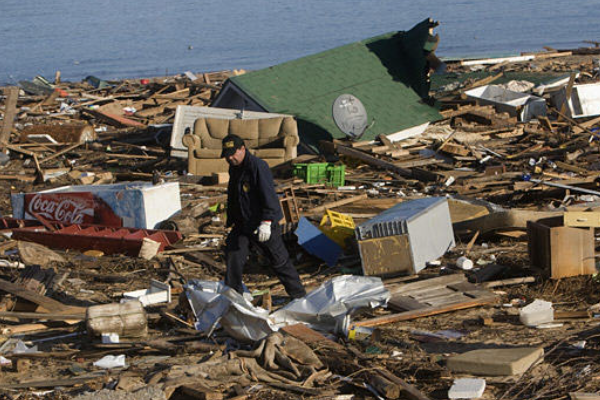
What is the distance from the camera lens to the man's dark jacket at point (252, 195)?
761 cm

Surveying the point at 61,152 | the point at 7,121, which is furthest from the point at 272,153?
the point at 7,121

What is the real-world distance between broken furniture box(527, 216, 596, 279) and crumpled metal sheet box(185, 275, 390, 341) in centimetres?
180

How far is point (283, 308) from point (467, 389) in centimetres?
231

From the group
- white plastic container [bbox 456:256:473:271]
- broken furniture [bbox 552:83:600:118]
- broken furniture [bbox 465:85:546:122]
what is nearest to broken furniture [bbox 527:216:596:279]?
white plastic container [bbox 456:256:473:271]

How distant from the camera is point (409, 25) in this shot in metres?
82.6

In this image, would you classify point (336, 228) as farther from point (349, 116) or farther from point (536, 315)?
point (349, 116)

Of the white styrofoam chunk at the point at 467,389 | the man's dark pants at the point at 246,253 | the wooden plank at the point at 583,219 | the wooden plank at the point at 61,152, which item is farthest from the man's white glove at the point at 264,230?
the wooden plank at the point at 61,152

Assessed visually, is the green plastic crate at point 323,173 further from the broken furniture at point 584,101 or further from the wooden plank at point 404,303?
the broken furniture at point 584,101

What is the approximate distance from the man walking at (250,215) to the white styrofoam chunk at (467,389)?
257 cm

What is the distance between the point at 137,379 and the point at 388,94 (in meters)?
15.6

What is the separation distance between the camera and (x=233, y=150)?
7.50 metres

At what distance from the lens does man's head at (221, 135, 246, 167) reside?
7504mm

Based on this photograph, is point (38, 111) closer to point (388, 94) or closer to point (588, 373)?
point (388, 94)

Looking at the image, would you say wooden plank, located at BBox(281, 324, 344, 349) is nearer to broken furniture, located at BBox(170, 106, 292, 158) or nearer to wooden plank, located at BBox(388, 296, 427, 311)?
wooden plank, located at BBox(388, 296, 427, 311)
